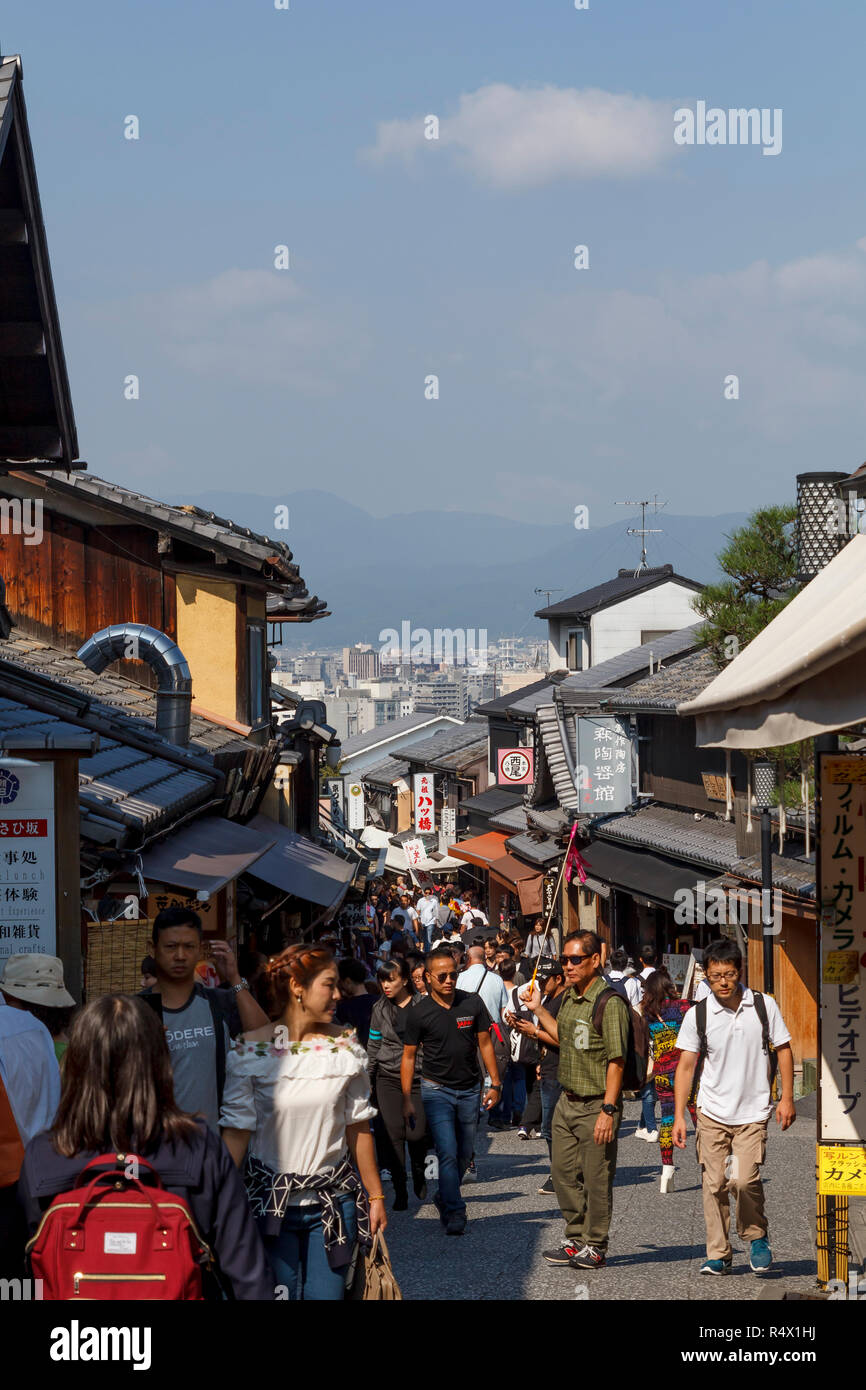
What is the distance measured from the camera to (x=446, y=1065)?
9055 mm

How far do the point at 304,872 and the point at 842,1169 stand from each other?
10224 mm

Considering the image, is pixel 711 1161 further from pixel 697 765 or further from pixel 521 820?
pixel 521 820

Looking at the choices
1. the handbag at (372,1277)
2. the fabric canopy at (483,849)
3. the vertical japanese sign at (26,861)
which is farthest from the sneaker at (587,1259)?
the fabric canopy at (483,849)

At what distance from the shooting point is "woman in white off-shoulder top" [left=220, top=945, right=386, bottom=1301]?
5121 mm

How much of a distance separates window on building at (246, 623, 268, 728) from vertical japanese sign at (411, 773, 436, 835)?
27.8 meters

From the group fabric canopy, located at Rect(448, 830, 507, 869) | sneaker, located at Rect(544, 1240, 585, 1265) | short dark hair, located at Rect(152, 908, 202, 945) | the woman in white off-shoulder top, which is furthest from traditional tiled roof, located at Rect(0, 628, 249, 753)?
fabric canopy, located at Rect(448, 830, 507, 869)

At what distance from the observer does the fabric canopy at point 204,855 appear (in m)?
10.2

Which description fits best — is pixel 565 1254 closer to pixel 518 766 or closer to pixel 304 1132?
pixel 304 1132

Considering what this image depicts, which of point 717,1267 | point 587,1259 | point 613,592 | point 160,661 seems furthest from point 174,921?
point 613,592

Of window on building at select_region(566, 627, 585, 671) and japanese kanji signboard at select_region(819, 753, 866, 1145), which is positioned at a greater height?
window on building at select_region(566, 627, 585, 671)

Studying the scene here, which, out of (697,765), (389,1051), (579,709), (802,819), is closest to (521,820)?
(579,709)

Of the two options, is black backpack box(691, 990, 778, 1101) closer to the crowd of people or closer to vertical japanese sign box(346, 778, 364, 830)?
the crowd of people
